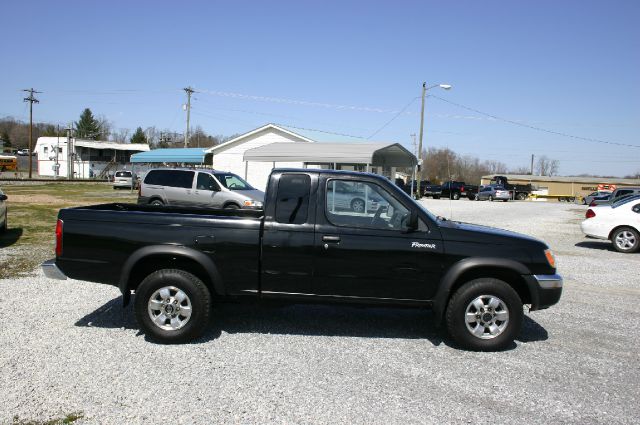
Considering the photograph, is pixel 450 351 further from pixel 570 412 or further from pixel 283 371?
pixel 283 371

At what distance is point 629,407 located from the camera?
3.86 metres

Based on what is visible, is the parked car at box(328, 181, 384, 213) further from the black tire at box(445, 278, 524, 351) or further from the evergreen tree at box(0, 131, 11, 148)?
the evergreen tree at box(0, 131, 11, 148)

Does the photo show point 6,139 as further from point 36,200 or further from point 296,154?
point 296,154

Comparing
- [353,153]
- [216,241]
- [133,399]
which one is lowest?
[133,399]

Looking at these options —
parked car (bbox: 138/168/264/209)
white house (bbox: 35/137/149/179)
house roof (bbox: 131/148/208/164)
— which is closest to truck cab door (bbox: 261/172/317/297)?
parked car (bbox: 138/168/264/209)

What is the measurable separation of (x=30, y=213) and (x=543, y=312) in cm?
1706

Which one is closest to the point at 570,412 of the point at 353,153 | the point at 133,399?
the point at 133,399

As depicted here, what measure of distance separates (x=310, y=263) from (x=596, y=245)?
12416mm

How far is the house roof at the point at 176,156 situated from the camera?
37.6m

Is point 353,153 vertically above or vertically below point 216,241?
above

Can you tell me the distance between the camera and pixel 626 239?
1266 centimetres

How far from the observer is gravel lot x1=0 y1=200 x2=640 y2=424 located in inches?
143

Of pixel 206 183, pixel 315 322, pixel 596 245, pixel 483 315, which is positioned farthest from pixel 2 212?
pixel 596 245

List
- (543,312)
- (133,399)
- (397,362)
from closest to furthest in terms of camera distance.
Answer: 1. (133,399)
2. (397,362)
3. (543,312)
